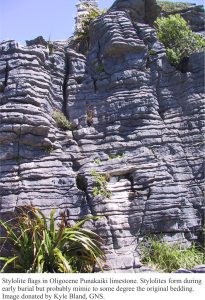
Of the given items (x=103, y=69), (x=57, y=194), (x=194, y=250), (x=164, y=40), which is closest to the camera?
(x=194, y=250)

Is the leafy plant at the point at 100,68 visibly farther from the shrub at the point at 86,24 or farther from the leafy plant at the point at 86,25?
the shrub at the point at 86,24

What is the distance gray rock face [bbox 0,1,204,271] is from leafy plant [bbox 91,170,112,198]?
0.09 m

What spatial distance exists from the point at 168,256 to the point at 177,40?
23.1ft

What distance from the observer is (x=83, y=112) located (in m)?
11.1

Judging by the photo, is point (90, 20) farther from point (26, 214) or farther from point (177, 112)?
point (26, 214)

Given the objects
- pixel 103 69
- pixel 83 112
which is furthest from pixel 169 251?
pixel 103 69

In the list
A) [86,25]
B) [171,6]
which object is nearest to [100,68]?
[86,25]

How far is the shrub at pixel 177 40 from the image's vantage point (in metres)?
12.2

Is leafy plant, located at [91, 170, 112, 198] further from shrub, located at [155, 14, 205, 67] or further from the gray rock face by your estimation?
shrub, located at [155, 14, 205, 67]

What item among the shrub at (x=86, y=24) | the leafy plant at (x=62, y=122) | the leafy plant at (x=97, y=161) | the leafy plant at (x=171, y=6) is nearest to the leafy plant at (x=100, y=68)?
the leafy plant at (x=62, y=122)

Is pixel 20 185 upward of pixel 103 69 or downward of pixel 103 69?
downward

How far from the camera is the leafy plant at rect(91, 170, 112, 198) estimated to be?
31.0ft

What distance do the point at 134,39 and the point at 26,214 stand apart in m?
6.26

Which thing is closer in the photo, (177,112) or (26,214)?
(26,214)
